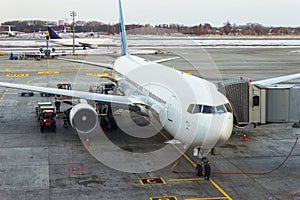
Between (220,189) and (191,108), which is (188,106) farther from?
(220,189)

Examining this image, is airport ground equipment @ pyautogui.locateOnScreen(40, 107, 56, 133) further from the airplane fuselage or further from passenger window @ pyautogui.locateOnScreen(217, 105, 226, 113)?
passenger window @ pyautogui.locateOnScreen(217, 105, 226, 113)

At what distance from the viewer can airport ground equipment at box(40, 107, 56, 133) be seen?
29359 millimetres

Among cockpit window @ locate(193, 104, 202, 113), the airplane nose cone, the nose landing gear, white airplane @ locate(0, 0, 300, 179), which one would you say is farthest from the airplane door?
the airplane nose cone

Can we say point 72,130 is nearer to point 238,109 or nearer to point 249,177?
point 238,109

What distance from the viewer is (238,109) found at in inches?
957

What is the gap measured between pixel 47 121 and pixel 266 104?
1429 cm

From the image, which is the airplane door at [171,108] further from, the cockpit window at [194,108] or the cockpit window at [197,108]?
the cockpit window at [197,108]

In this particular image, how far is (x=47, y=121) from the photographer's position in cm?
2941

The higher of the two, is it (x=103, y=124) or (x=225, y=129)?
(x=225, y=129)

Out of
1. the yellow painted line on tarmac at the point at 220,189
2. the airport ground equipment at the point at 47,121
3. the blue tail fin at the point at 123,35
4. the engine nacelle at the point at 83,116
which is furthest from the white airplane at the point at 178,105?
the blue tail fin at the point at 123,35

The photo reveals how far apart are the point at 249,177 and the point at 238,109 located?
15.2ft

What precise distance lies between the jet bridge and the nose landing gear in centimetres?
440

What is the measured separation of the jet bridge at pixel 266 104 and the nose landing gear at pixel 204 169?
440 cm

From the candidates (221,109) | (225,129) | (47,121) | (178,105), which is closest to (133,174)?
(178,105)
